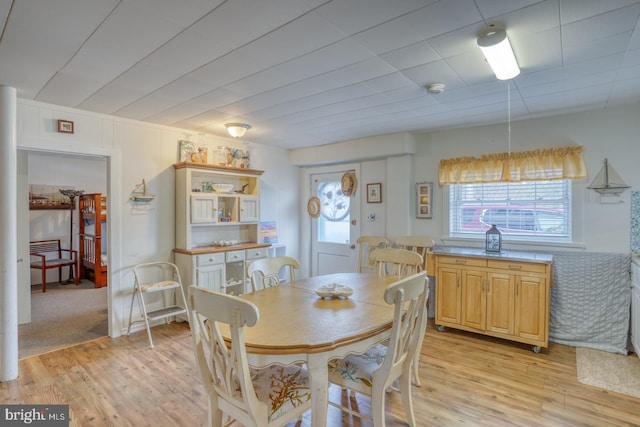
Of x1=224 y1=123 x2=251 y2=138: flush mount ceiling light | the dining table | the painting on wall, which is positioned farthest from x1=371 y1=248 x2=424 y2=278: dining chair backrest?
the painting on wall

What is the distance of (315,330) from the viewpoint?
173 cm

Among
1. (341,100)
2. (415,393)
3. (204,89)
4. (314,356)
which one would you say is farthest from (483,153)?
(314,356)

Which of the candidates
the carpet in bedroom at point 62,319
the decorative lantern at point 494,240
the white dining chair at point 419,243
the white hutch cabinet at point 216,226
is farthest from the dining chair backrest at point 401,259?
the carpet in bedroom at point 62,319

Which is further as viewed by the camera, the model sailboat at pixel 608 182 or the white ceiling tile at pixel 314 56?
the model sailboat at pixel 608 182

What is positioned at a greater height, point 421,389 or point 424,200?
point 424,200

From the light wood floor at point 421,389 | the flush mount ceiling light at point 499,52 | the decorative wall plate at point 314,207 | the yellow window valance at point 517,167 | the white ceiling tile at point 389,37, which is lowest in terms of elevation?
the light wood floor at point 421,389

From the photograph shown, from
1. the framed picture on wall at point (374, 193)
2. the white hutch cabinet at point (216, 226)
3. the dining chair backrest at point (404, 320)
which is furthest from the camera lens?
the framed picture on wall at point (374, 193)

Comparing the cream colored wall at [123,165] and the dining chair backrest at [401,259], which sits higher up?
the cream colored wall at [123,165]

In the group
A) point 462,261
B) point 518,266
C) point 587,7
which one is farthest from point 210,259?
point 587,7

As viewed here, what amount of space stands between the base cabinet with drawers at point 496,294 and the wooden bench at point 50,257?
248 inches

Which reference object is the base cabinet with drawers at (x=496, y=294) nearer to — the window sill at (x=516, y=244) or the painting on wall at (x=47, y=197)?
the window sill at (x=516, y=244)

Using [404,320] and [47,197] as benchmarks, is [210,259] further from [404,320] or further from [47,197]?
[47,197]

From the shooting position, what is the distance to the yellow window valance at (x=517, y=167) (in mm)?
3400

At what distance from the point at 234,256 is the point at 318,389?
9.36ft
